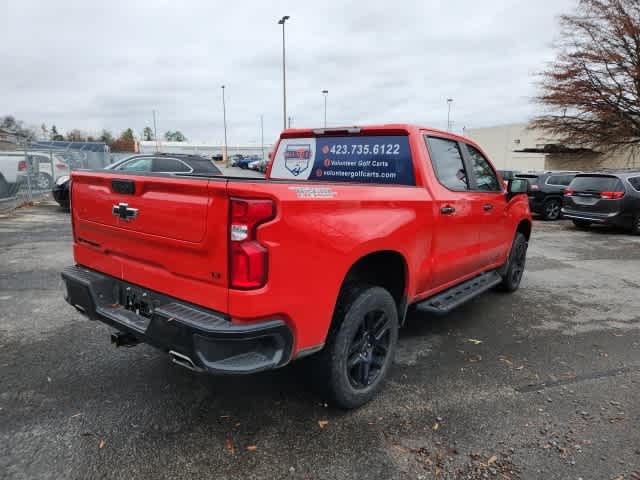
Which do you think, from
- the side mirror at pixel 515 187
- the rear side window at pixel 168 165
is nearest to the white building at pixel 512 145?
the rear side window at pixel 168 165

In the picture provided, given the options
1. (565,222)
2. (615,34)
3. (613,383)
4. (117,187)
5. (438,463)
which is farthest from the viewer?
(615,34)

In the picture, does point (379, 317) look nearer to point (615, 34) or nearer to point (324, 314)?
point (324, 314)

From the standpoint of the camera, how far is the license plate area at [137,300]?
2.66m

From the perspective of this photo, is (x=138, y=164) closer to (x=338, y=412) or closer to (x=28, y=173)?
(x=28, y=173)

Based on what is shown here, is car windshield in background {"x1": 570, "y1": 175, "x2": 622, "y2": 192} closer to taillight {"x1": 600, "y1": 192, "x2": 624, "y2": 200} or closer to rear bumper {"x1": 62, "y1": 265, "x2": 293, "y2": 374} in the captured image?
taillight {"x1": 600, "y1": 192, "x2": 624, "y2": 200}

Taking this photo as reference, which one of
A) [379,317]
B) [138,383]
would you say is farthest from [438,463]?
[138,383]

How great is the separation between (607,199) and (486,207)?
8900mm

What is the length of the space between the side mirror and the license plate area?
13.3 ft

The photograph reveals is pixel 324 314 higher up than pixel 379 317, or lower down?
higher up

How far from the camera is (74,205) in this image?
3201mm

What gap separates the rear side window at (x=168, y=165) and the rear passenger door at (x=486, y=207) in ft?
28.9

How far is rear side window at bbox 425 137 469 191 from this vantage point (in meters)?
3.85

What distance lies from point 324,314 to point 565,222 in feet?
46.9

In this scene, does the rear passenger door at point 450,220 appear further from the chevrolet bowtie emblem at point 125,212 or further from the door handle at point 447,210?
the chevrolet bowtie emblem at point 125,212
